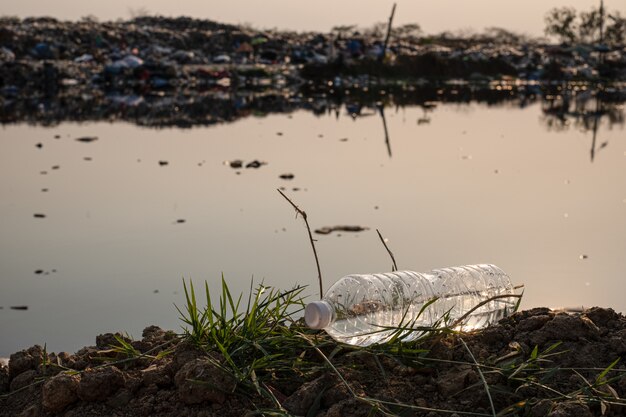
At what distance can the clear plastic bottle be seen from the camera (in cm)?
278

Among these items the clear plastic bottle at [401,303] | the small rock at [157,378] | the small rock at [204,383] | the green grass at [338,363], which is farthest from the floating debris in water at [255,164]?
the small rock at [204,383]

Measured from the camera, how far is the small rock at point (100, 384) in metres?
2.61

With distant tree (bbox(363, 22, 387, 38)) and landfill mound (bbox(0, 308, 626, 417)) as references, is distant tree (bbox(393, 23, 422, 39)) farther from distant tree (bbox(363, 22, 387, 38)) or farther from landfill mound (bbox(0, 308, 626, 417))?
landfill mound (bbox(0, 308, 626, 417))

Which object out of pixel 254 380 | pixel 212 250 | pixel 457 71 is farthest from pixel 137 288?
pixel 457 71

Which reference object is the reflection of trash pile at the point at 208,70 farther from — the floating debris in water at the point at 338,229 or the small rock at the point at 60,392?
the small rock at the point at 60,392

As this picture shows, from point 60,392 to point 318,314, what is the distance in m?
0.67

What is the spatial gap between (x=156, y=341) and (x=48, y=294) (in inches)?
87.5

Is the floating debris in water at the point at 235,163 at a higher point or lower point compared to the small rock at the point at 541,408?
lower

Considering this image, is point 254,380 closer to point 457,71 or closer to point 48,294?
point 48,294

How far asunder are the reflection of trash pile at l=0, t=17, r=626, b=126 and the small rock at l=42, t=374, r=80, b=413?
37.8 feet

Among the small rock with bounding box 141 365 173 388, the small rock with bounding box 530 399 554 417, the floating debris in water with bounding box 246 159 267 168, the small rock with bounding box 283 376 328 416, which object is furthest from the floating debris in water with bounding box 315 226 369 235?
the small rock with bounding box 530 399 554 417

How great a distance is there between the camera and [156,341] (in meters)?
3.01

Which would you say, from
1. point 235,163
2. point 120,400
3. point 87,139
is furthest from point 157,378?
point 87,139

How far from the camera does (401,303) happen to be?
2.97 m
